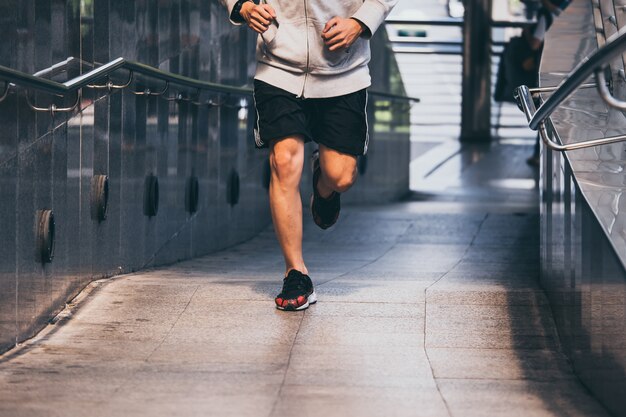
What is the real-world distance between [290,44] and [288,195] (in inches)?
24.6

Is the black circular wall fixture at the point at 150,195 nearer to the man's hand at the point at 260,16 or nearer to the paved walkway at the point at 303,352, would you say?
the paved walkway at the point at 303,352

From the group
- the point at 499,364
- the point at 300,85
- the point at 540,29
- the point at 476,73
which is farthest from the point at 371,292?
the point at 476,73

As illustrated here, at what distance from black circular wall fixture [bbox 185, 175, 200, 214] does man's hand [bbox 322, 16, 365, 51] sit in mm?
2896

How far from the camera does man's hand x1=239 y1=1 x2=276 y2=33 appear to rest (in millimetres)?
5262

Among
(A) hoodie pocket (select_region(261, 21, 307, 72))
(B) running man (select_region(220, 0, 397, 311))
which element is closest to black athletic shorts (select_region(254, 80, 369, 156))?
(B) running man (select_region(220, 0, 397, 311))

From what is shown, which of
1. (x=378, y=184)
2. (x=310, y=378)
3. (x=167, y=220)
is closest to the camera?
(x=310, y=378)

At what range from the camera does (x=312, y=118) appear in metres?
5.58

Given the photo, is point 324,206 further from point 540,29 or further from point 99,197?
point 540,29

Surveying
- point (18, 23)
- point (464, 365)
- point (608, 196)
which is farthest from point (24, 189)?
point (608, 196)

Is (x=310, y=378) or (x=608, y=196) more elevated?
(x=608, y=196)

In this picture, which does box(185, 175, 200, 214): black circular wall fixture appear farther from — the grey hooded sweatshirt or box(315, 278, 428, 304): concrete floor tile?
the grey hooded sweatshirt

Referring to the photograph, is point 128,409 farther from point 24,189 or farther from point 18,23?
point 18,23

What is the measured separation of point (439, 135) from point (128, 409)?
A: 737 inches

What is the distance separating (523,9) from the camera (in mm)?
21984
